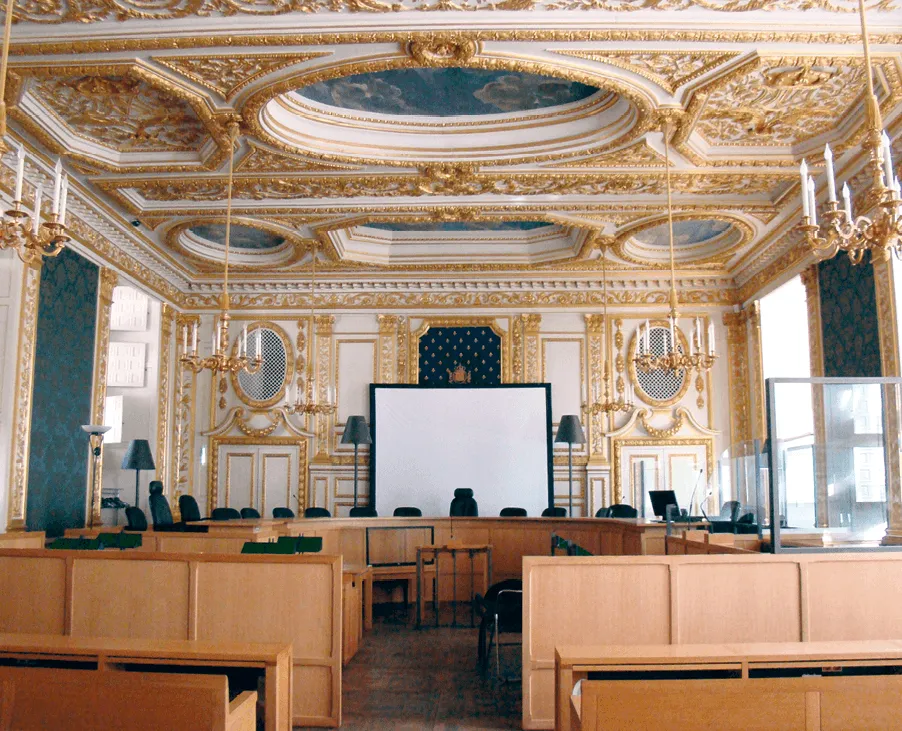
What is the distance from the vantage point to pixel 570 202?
33.8 ft

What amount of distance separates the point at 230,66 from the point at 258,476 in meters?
8.28

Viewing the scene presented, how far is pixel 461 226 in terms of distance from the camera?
12602 millimetres

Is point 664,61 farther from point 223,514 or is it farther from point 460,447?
point 223,514

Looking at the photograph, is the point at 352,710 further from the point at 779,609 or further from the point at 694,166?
the point at 694,166

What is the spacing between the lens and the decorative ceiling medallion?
259 inches

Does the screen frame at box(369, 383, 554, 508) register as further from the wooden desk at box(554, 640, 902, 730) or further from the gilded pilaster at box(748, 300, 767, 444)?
the wooden desk at box(554, 640, 902, 730)

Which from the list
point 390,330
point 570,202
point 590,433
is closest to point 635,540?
point 570,202

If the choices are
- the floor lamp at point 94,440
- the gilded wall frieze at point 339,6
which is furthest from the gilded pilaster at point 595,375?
the gilded wall frieze at point 339,6

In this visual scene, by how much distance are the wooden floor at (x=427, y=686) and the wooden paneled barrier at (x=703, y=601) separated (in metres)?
0.63

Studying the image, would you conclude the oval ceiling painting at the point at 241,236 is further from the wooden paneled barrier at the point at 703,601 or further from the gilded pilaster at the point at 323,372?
the wooden paneled barrier at the point at 703,601

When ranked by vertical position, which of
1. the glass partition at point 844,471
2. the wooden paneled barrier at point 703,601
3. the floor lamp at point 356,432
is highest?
the floor lamp at point 356,432

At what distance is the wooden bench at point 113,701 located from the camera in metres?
2.59

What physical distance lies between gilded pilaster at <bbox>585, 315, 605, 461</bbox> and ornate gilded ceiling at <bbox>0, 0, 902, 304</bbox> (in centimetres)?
103

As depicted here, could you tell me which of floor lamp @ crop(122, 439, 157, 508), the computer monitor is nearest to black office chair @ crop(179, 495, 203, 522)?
floor lamp @ crop(122, 439, 157, 508)
